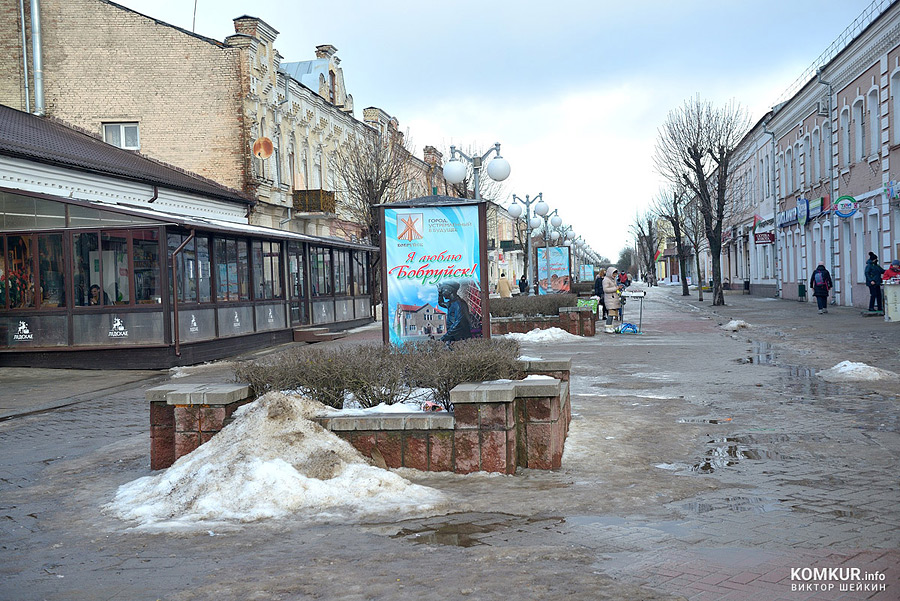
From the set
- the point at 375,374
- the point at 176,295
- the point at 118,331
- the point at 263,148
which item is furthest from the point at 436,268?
the point at 263,148

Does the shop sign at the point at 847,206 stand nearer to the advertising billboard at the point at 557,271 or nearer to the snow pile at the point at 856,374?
the advertising billboard at the point at 557,271

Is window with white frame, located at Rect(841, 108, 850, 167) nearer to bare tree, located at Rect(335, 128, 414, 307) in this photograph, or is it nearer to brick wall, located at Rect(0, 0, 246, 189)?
bare tree, located at Rect(335, 128, 414, 307)

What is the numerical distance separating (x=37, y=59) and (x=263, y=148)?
8563mm

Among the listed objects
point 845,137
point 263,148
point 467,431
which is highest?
point 263,148

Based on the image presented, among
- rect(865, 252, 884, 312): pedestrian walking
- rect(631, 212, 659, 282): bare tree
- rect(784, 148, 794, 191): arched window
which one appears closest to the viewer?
rect(865, 252, 884, 312): pedestrian walking

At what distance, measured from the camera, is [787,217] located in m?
44.2

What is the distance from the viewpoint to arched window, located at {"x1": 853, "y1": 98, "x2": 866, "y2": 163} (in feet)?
103

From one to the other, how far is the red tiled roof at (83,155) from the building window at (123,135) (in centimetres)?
58

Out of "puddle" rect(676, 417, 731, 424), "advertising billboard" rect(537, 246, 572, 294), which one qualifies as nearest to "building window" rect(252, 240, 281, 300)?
"puddle" rect(676, 417, 731, 424)

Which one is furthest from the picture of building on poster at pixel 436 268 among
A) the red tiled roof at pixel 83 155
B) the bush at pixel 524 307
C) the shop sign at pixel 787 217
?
the shop sign at pixel 787 217

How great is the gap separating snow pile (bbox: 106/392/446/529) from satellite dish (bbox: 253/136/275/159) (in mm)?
27636

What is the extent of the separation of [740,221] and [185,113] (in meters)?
40.8

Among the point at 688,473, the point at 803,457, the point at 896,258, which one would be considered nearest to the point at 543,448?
the point at 688,473

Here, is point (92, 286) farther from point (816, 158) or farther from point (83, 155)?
point (816, 158)
